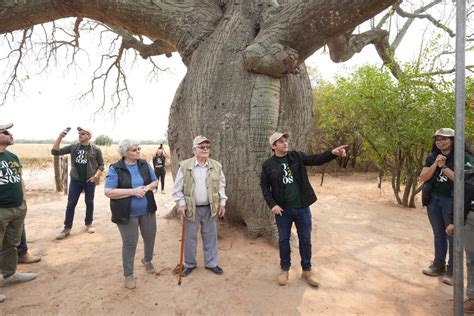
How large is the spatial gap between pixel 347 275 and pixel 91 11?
18.6 ft

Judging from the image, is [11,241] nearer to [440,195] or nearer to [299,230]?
[299,230]

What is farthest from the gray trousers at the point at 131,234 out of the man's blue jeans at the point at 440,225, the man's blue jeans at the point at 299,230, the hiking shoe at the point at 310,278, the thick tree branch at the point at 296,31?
the man's blue jeans at the point at 440,225

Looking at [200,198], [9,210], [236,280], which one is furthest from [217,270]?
[9,210]

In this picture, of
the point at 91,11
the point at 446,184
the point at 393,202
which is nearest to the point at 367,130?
the point at 393,202

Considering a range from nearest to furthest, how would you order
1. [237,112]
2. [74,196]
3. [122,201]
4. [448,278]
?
[122,201] < [448,278] < [237,112] < [74,196]

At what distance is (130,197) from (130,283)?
37.2 inches

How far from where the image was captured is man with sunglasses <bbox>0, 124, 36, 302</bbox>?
10.7 ft

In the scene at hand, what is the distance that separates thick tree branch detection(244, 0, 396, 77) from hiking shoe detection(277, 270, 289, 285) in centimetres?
266

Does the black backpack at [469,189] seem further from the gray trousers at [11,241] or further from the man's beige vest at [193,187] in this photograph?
the gray trousers at [11,241]

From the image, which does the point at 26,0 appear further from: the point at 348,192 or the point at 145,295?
the point at 348,192

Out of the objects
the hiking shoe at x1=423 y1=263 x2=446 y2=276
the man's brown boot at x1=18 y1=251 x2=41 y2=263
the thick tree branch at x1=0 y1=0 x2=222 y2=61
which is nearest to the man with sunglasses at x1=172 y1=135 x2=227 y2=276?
the man's brown boot at x1=18 y1=251 x2=41 y2=263

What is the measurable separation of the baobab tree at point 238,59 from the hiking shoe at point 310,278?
0.98 metres

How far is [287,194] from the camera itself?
11.0ft

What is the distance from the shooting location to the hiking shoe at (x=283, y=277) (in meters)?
3.35
